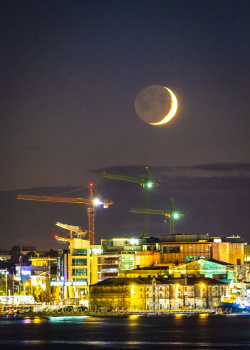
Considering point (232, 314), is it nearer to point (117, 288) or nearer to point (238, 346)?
point (117, 288)

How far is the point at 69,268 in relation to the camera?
191m

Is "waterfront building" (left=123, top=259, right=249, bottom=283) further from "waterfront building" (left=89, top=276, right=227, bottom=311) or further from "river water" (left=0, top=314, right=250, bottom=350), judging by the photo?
"river water" (left=0, top=314, right=250, bottom=350)

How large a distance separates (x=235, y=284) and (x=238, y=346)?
231 ft

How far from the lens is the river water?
383ft

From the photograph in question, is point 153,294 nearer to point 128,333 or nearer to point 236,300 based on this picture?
point 236,300

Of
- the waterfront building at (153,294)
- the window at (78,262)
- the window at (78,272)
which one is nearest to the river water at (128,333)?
the waterfront building at (153,294)

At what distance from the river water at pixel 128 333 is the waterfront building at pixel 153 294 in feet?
37.9

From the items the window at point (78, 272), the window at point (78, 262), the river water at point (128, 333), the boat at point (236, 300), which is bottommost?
the river water at point (128, 333)

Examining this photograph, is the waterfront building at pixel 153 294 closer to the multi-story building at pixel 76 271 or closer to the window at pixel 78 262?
the multi-story building at pixel 76 271

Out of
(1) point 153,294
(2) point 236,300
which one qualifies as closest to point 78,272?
(1) point 153,294

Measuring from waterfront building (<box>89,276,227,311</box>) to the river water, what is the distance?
1155 cm

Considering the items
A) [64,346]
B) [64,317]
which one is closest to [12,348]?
[64,346]

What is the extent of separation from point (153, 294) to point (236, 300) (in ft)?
45.5

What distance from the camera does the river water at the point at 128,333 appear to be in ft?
383
